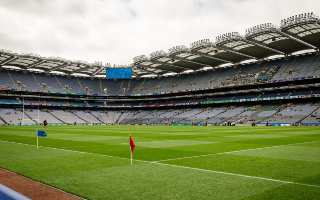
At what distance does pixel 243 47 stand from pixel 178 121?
94.2ft

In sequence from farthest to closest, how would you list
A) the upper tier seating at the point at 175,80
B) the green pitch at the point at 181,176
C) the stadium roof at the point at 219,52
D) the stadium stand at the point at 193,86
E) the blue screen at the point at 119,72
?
1. the blue screen at the point at 119,72
2. the upper tier seating at the point at 175,80
3. the stadium stand at the point at 193,86
4. the stadium roof at the point at 219,52
5. the green pitch at the point at 181,176

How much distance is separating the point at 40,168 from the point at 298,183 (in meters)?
9.96

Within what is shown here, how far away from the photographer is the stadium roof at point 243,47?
55.9 metres

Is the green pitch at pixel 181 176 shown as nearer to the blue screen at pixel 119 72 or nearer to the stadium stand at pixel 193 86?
the stadium stand at pixel 193 86

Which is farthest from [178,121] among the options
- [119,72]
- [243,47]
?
[243,47]

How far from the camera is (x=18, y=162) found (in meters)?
14.6

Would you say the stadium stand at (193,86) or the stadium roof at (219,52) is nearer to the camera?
the stadium roof at (219,52)

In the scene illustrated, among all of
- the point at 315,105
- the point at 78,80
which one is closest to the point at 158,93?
the point at 78,80

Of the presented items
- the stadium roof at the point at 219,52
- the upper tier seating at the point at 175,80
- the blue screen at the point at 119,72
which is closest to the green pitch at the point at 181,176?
the stadium roof at the point at 219,52

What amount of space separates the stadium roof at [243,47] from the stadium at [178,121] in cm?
28

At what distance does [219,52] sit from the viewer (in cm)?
7581

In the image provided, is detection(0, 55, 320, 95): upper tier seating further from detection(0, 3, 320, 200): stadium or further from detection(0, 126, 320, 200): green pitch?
detection(0, 126, 320, 200): green pitch

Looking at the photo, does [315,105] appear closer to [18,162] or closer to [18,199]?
[18,162]

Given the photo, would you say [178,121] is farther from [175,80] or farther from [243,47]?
[243,47]
